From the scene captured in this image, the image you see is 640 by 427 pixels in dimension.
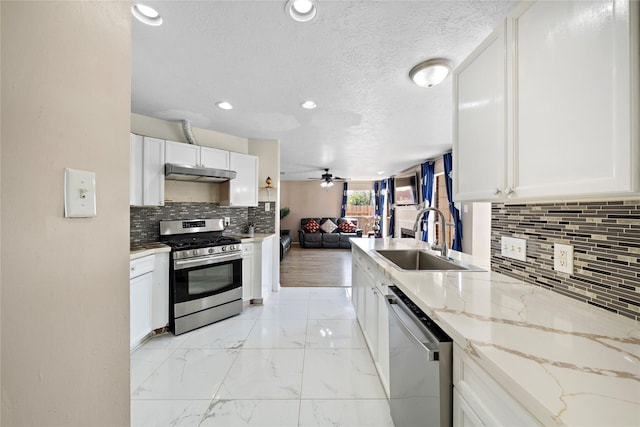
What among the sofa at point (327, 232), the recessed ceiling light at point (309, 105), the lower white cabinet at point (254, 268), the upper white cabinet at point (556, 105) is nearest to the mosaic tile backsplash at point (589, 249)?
the upper white cabinet at point (556, 105)

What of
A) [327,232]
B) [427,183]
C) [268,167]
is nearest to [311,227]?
[327,232]

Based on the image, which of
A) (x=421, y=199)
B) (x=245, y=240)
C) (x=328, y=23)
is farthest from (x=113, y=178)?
(x=421, y=199)

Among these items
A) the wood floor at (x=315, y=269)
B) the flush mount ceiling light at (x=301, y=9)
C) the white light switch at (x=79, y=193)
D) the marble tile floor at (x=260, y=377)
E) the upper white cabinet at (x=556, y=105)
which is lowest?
the marble tile floor at (x=260, y=377)

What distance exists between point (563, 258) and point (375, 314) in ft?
3.83

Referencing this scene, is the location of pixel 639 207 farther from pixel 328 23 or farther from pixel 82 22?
pixel 82 22

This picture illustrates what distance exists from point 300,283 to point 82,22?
409 centimetres

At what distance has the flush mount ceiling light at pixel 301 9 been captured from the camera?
4.30 feet

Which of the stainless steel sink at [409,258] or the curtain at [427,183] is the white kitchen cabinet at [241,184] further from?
the curtain at [427,183]

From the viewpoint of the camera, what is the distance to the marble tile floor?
1.56 meters

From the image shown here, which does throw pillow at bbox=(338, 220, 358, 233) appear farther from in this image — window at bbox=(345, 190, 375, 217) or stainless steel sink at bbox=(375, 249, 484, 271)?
stainless steel sink at bbox=(375, 249, 484, 271)

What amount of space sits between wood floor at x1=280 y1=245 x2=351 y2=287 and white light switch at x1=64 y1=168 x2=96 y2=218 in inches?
150

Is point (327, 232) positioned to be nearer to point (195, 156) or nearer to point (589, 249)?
point (195, 156)

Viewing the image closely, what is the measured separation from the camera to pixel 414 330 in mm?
1020

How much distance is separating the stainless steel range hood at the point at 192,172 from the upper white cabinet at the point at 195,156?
0.38 feet
